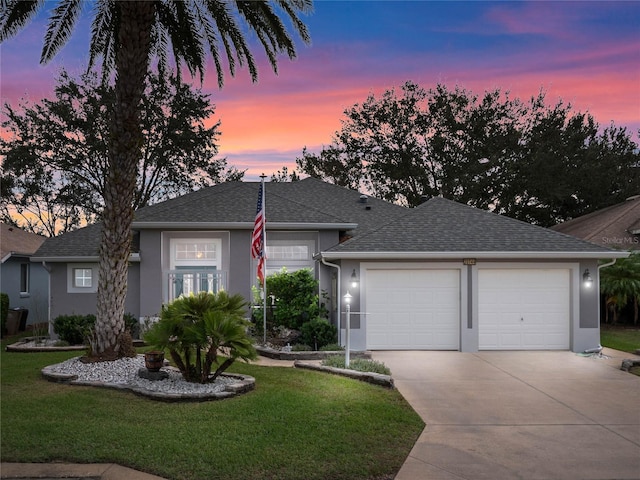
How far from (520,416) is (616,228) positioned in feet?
57.7

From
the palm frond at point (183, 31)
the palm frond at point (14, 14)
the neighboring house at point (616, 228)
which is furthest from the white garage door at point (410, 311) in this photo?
the neighboring house at point (616, 228)

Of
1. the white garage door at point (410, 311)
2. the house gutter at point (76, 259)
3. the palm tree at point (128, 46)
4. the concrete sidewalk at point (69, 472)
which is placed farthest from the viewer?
the house gutter at point (76, 259)

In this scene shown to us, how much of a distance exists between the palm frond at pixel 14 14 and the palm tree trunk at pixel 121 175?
2.10 m

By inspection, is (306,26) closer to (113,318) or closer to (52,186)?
(113,318)

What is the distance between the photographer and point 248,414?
7.44 m

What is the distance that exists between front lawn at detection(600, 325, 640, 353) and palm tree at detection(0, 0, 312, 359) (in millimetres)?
11422

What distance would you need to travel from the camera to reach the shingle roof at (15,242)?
68.7 feet

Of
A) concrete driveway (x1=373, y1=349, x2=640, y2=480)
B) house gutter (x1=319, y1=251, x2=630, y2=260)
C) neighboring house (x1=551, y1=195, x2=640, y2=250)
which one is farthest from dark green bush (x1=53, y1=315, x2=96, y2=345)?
neighboring house (x1=551, y1=195, x2=640, y2=250)

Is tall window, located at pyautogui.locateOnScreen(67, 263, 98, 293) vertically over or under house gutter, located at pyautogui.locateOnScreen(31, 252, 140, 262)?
under

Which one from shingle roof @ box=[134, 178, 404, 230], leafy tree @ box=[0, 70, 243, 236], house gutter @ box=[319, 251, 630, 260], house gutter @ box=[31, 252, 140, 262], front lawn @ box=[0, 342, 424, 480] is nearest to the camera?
front lawn @ box=[0, 342, 424, 480]

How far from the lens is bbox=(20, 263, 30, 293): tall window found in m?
22.5

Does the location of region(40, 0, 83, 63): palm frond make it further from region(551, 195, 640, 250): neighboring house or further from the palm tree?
region(551, 195, 640, 250): neighboring house

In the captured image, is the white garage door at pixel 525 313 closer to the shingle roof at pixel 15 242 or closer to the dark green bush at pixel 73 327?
the dark green bush at pixel 73 327

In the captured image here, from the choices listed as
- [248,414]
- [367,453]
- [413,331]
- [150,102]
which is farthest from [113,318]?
[150,102]
